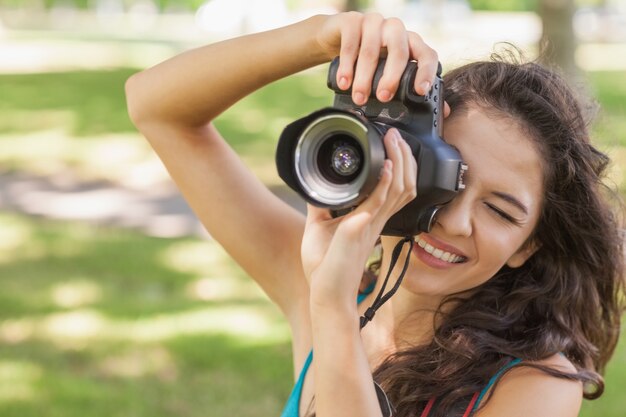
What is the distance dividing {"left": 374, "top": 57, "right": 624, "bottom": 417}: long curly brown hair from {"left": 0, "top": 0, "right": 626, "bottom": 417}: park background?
247 millimetres

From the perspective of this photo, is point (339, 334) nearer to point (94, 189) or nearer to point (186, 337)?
point (186, 337)

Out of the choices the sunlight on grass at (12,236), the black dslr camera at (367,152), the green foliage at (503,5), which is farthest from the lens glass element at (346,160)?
the green foliage at (503,5)

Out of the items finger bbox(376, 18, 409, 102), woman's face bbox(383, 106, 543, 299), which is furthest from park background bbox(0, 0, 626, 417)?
finger bbox(376, 18, 409, 102)

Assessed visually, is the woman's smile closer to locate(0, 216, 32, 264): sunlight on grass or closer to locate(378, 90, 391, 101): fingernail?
locate(378, 90, 391, 101): fingernail

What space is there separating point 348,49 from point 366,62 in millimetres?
52

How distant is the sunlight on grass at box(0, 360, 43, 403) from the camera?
382 centimetres

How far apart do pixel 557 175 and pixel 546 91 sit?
184 mm

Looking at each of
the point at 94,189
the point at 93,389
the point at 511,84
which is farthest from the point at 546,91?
the point at 94,189

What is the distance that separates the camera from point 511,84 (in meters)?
2.17

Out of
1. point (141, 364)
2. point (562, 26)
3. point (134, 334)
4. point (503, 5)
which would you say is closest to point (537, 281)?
point (141, 364)

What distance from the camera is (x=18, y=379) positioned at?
13.1ft

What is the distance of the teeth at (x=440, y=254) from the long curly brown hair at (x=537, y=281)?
23 cm

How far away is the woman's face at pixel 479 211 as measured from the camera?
6.57 feet

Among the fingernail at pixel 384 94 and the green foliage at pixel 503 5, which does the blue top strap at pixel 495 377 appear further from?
the green foliage at pixel 503 5
